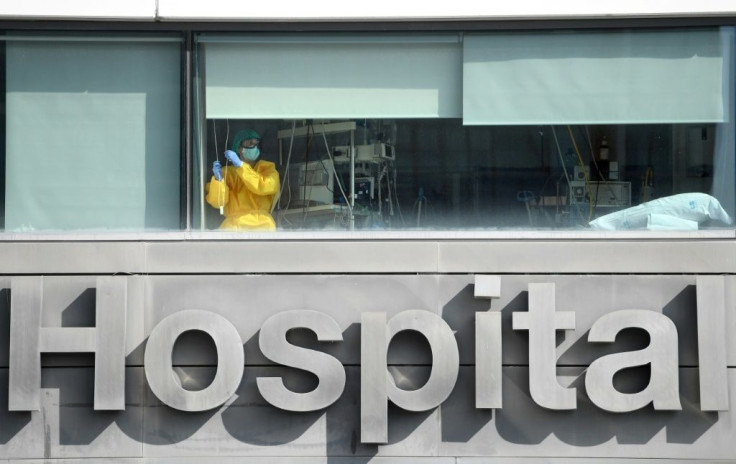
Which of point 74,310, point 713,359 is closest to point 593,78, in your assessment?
point 713,359

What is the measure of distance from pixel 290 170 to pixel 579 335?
2.56 m

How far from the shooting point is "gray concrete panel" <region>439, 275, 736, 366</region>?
7609mm

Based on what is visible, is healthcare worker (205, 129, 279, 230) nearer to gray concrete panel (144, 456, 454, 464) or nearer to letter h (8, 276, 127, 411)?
letter h (8, 276, 127, 411)

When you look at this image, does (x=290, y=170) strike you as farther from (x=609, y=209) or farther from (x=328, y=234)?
(x=609, y=209)

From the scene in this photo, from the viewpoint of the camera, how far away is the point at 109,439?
774 cm

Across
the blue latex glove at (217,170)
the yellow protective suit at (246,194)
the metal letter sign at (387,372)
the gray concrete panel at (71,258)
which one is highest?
the blue latex glove at (217,170)

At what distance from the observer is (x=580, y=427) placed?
25.1 feet

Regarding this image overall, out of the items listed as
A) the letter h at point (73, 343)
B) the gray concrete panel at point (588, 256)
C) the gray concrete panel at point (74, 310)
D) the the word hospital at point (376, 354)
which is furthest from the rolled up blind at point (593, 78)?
the letter h at point (73, 343)

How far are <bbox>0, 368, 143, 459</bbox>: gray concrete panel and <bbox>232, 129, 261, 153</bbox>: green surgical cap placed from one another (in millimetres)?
1891

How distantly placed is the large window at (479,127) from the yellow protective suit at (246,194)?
1.3 inches

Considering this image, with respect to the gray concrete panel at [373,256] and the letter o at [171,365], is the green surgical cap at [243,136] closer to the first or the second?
the gray concrete panel at [373,256]

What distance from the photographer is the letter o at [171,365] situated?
24.8 feet

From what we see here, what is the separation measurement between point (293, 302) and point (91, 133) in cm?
215

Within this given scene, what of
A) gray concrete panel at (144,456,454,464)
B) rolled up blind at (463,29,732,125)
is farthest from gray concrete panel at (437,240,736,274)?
gray concrete panel at (144,456,454,464)
